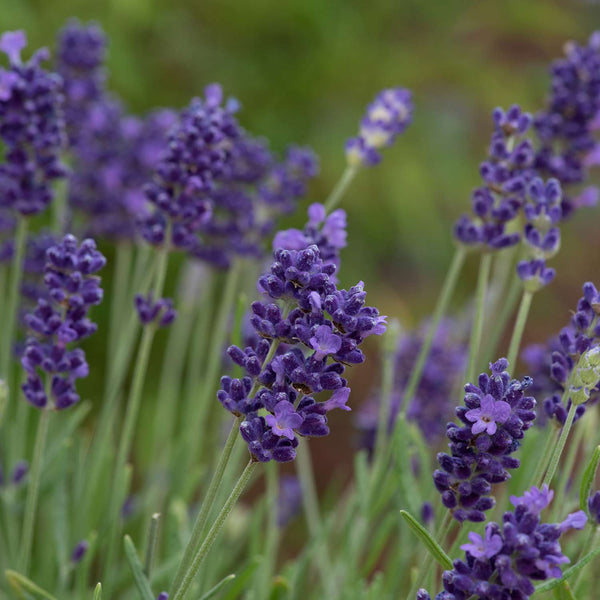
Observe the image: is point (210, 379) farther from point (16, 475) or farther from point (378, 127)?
point (378, 127)

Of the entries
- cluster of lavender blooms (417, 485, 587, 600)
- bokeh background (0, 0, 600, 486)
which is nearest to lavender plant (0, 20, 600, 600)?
cluster of lavender blooms (417, 485, 587, 600)

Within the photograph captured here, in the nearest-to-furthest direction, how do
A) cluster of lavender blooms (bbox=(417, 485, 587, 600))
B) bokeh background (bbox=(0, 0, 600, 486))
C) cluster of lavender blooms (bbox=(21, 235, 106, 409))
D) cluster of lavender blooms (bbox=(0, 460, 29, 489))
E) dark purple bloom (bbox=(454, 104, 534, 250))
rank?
cluster of lavender blooms (bbox=(417, 485, 587, 600))
cluster of lavender blooms (bbox=(21, 235, 106, 409))
dark purple bloom (bbox=(454, 104, 534, 250))
cluster of lavender blooms (bbox=(0, 460, 29, 489))
bokeh background (bbox=(0, 0, 600, 486))

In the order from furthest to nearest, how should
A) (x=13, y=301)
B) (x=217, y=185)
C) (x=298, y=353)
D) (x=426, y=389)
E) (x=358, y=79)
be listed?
1. (x=358, y=79)
2. (x=426, y=389)
3. (x=217, y=185)
4. (x=13, y=301)
5. (x=298, y=353)

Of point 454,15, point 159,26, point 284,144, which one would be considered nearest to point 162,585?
point 284,144

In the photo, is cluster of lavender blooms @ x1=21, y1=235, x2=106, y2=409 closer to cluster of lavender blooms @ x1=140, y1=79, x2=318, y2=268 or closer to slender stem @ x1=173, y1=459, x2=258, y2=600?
cluster of lavender blooms @ x1=140, y1=79, x2=318, y2=268

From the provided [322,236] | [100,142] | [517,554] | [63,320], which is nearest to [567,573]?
[517,554]

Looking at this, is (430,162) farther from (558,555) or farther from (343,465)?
(558,555)

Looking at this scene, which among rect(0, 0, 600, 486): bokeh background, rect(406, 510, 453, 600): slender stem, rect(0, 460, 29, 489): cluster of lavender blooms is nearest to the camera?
rect(406, 510, 453, 600): slender stem

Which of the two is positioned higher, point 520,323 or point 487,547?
point 520,323

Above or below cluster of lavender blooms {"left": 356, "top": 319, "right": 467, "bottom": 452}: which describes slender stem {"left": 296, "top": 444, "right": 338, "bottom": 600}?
below
